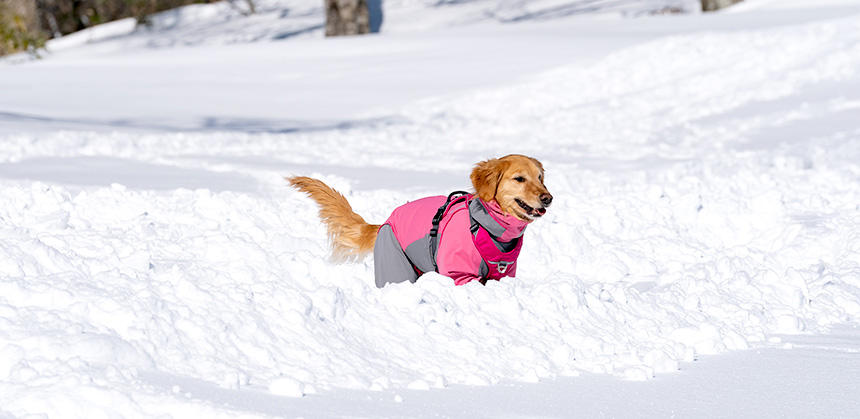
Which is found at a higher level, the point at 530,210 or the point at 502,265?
the point at 530,210

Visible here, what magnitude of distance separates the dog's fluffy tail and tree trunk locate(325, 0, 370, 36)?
15.4m

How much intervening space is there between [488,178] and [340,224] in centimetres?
92

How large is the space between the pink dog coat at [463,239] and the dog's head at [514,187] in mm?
48

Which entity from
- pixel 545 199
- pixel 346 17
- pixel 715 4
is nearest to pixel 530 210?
pixel 545 199

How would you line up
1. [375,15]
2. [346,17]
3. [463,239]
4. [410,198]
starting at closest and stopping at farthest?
[463,239], [410,198], [346,17], [375,15]

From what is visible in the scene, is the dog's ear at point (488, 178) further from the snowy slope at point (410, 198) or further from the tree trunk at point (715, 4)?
the tree trunk at point (715, 4)

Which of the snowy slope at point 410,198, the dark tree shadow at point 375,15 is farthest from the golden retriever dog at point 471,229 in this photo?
the dark tree shadow at point 375,15

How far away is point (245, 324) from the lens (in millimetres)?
3760

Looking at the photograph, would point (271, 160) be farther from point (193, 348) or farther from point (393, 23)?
point (393, 23)

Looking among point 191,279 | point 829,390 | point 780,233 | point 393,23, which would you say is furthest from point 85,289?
point 393,23

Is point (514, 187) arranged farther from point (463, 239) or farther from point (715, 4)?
point (715, 4)

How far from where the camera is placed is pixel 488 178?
4.70m

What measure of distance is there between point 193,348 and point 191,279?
0.74m

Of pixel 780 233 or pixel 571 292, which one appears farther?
pixel 780 233
